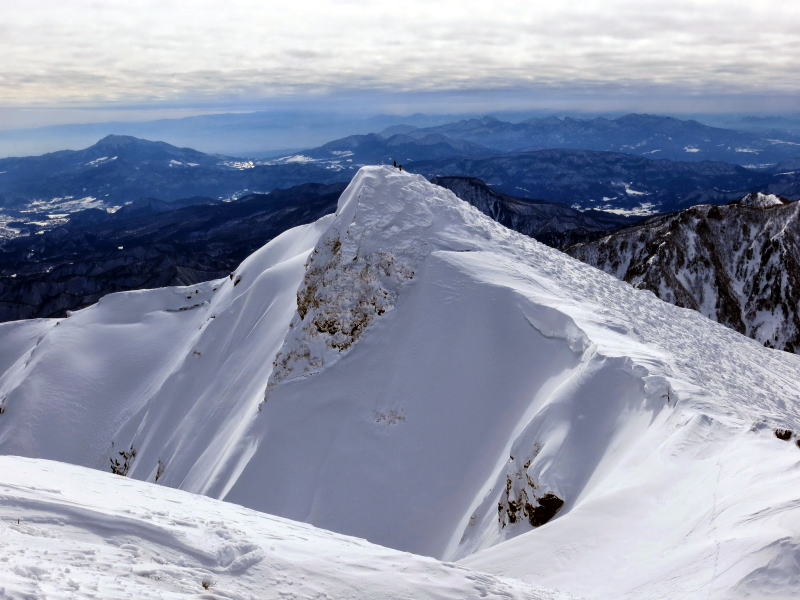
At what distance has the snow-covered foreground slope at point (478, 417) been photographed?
12.9 meters

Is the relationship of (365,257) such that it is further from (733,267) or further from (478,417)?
(733,267)

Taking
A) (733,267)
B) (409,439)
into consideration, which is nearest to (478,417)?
(409,439)

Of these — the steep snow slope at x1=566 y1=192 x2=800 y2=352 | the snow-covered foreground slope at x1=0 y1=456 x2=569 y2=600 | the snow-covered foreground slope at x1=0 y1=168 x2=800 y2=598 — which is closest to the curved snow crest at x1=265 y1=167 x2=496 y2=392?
the snow-covered foreground slope at x1=0 y1=168 x2=800 y2=598

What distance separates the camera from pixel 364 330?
29.7 metres

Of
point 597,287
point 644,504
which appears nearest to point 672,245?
point 597,287

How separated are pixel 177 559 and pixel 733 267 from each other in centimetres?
10996

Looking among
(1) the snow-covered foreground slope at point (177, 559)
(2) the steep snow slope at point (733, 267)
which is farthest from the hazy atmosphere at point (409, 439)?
(2) the steep snow slope at point (733, 267)

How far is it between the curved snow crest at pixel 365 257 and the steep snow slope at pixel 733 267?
6871cm

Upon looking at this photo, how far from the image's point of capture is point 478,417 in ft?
79.7

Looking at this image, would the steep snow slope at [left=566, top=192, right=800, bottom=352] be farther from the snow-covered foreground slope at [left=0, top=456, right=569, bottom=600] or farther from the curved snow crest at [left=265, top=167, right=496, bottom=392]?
the snow-covered foreground slope at [left=0, top=456, right=569, bottom=600]

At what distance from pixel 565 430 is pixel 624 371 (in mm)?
3202

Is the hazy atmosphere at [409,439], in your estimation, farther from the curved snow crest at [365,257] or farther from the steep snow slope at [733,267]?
the steep snow slope at [733,267]

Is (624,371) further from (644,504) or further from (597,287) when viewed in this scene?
(597,287)

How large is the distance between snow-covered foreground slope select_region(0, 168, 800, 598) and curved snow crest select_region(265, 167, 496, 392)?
0.46 feet
